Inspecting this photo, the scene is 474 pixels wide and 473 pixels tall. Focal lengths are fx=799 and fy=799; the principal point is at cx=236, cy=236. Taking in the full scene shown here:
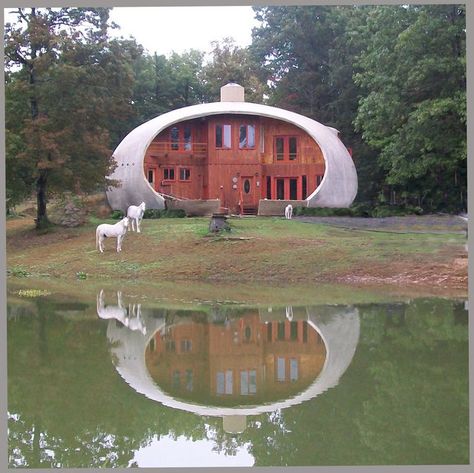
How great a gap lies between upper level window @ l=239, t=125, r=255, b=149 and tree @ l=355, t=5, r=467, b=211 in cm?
500

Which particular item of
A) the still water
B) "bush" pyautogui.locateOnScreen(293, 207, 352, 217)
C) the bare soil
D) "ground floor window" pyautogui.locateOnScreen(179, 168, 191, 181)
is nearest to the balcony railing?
"ground floor window" pyautogui.locateOnScreen(179, 168, 191, 181)

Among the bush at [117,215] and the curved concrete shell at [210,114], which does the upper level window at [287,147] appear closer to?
the curved concrete shell at [210,114]

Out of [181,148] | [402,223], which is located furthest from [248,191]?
[402,223]

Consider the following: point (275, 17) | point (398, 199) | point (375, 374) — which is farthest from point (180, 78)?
point (375, 374)

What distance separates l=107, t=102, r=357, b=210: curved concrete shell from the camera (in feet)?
113

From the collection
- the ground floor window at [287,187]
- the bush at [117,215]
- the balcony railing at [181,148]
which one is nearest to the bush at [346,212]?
the ground floor window at [287,187]

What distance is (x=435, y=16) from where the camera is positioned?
101 ft

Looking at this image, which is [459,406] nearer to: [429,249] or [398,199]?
[429,249]

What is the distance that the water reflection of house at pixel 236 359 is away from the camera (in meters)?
9.12

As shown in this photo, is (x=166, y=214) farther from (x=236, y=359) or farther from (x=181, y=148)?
(x=236, y=359)

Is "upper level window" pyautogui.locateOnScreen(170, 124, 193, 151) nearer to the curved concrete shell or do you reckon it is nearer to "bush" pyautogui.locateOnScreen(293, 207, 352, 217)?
the curved concrete shell

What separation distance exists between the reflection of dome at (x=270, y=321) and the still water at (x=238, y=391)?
0.10ft

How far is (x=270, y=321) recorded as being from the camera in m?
14.4

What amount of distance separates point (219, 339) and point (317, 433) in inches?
205
